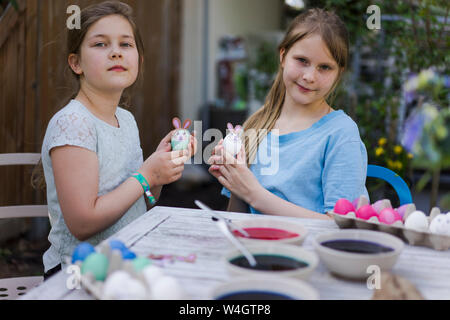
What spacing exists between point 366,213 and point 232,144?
51 cm

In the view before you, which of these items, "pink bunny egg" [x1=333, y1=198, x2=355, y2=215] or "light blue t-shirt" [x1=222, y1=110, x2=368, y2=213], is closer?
"pink bunny egg" [x1=333, y1=198, x2=355, y2=215]

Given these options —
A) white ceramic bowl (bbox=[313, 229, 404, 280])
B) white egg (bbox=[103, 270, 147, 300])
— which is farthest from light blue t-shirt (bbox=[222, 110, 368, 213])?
white egg (bbox=[103, 270, 147, 300])

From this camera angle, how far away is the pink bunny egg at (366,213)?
1.18 metres

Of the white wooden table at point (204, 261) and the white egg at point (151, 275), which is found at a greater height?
the white egg at point (151, 275)

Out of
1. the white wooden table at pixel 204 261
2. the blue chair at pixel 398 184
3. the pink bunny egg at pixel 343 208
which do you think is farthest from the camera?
the blue chair at pixel 398 184

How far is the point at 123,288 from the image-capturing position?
0.76 m

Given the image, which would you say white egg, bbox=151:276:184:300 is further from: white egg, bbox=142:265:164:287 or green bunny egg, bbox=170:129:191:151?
green bunny egg, bbox=170:129:191:151

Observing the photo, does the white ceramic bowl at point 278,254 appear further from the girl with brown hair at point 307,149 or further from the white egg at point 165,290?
the girl with brown hair at point 307,149

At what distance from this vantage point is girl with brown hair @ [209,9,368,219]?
5.02 ft

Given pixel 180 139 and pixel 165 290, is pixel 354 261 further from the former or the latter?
pixel 180 139

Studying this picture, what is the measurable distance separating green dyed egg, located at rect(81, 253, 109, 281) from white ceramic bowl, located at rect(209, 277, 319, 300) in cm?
22

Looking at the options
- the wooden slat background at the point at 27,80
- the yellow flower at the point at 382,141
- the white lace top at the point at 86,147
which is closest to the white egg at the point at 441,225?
the white lace top at the point at 86,147

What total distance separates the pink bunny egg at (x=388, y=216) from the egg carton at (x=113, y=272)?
23.5 inches
